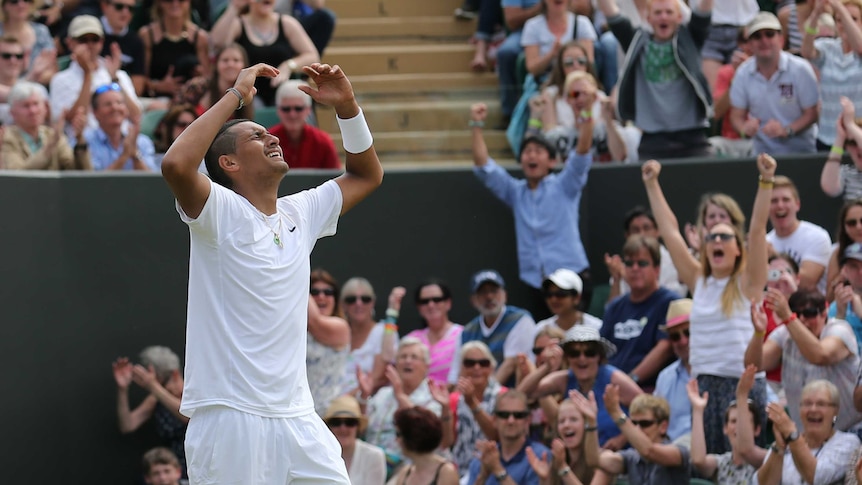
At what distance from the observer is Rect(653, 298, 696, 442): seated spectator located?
348 inches

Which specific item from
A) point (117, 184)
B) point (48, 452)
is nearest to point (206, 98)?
point (117, 184)

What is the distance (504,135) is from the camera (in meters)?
11.8

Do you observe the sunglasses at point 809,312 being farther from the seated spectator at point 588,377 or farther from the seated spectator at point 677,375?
the seated spectator at point 588,377

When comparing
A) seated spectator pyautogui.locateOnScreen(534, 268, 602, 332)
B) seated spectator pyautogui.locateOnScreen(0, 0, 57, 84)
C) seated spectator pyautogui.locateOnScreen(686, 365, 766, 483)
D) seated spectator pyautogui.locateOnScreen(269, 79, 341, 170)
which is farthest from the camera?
seated spectator pyautogui.locateOnScreen(0, 0, 57, 84)

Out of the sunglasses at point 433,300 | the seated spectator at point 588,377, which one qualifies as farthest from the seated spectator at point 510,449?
the sunglasses at point 433,300

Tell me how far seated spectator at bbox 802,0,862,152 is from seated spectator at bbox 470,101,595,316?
164 cm

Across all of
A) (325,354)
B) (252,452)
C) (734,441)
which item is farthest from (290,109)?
(252,452)

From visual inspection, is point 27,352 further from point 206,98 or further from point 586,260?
point 586,260

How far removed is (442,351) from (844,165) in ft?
9.74

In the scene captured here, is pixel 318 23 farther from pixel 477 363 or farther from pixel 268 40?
pixel 477 363

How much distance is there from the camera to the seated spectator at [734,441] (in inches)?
317

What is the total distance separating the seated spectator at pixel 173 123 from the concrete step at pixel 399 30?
3.01 meters

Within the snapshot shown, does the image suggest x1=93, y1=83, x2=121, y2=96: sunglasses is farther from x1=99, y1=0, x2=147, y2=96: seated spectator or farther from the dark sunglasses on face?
the dark sunglasses on face

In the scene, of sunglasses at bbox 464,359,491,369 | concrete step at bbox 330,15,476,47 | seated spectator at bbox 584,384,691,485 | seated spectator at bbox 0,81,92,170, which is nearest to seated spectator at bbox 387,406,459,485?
sunglasses at bbox 464,359,491,369
